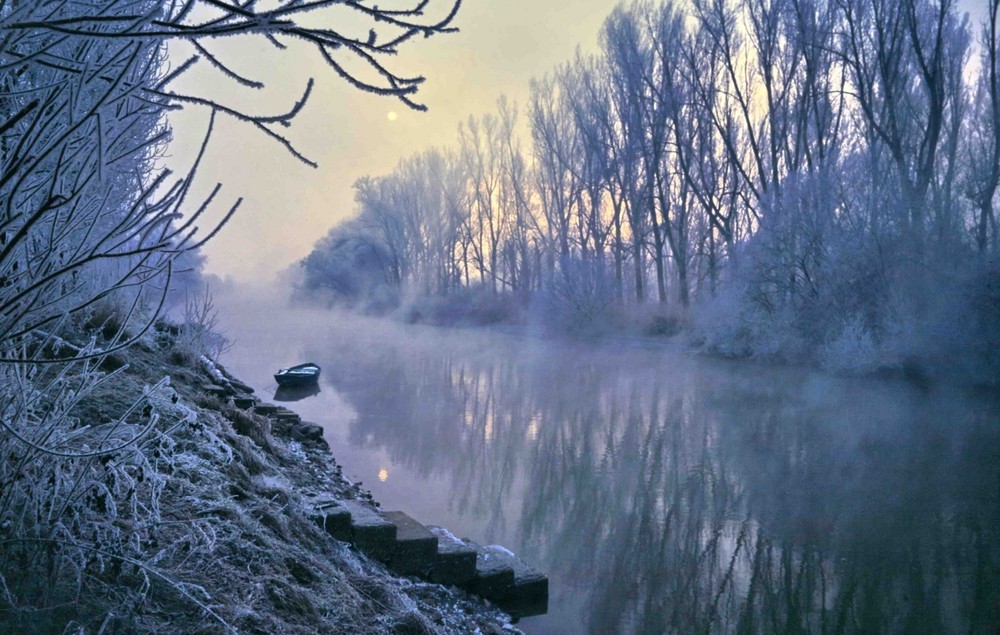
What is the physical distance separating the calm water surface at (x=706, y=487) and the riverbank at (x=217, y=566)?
1.51 m

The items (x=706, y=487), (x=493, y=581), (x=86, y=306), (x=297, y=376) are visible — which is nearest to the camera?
(x=86, y=306)

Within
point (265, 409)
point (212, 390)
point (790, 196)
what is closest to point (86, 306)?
point (212, 390)

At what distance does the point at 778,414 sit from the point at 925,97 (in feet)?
40.6

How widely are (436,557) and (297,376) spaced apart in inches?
360

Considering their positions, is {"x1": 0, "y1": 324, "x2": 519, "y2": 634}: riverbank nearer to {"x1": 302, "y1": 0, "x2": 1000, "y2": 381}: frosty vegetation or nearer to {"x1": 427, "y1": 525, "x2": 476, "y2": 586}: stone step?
{"x1": 427, "y1": 525, "x2": 476, "y2": 586}: stone step

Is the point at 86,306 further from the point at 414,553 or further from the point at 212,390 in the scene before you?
the point at 212,390

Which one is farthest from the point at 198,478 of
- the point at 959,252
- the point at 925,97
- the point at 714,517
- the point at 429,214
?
the point at 429,214

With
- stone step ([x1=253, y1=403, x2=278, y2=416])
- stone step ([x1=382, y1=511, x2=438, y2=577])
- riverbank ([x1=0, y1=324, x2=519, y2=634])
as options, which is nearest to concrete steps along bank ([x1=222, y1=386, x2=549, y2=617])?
stone step ([x1=382, y1=511, x2=438, y2=577])

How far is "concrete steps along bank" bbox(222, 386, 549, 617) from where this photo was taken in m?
4.26

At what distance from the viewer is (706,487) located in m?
7.54

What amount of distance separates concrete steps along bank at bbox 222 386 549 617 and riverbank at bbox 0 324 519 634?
0.34ft

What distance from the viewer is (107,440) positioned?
2.48m

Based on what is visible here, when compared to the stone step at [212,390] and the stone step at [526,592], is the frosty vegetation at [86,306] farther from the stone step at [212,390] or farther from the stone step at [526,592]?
the stone step at [212,390]

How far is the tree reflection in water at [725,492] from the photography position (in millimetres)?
4934
